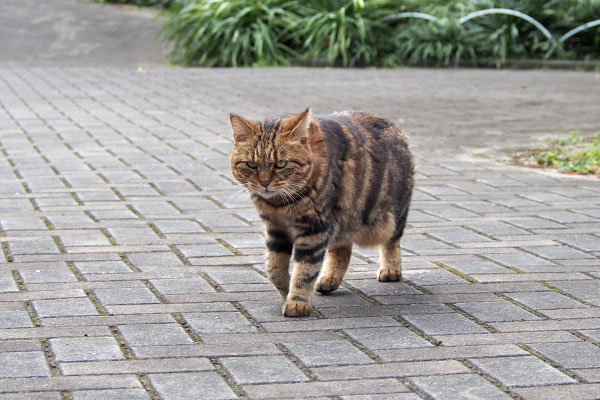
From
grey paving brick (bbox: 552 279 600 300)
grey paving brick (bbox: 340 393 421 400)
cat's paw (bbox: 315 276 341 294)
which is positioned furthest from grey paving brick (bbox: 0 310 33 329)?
grey paving brick (bbox: 552 279 600 300)

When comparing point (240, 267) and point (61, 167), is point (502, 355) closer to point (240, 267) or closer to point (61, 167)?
point (240, 267)

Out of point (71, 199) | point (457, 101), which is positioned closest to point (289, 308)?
point (71, 199)

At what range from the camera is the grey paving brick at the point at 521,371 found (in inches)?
132

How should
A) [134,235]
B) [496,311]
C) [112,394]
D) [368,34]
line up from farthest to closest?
[368,34] < [134,235] < [496,311] < [112,394]

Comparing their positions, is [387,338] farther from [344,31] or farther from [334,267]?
[344,31]

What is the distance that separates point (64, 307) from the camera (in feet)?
13.6

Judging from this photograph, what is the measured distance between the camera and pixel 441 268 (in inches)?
193

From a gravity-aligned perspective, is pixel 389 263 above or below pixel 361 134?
below

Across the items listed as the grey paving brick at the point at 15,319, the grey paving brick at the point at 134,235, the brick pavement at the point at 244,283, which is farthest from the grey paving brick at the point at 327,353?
the grey paving brick at the point at 134,235

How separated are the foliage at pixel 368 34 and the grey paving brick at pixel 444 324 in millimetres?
11298

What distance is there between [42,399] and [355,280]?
2.02 meters

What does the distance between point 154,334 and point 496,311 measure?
153 centimetres

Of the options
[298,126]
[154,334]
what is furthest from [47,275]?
[298,126]

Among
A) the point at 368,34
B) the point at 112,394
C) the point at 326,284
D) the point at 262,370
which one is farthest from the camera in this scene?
the point at 368,34
